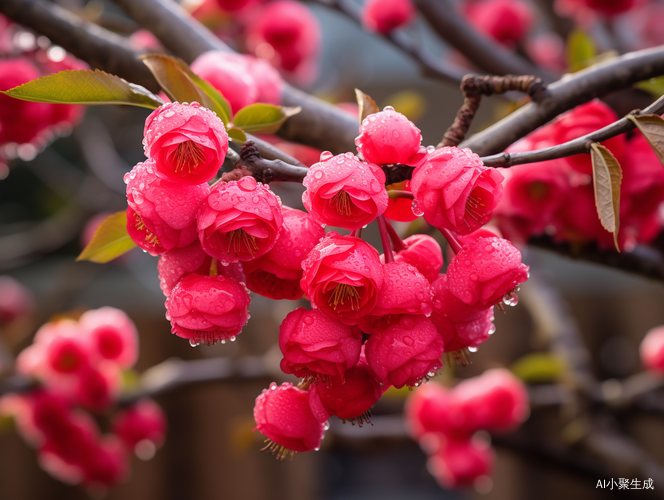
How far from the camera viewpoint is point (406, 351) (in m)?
0.29

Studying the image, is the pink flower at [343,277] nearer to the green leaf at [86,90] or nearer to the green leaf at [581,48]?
the green leaf at [86,90]

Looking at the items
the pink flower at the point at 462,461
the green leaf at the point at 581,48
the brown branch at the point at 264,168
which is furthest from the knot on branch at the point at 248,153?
the pink flower at the point at 462,461

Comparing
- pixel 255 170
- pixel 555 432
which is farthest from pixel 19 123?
pixel 555 432

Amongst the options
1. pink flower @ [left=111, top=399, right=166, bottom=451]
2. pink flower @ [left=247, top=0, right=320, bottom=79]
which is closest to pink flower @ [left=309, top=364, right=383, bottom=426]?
pink flower @ [left=111, top=399, right=166, bottom=451]

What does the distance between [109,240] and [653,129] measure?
0.37m

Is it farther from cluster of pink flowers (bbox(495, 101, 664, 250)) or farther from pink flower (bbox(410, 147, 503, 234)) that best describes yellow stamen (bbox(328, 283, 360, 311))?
cluster of pink flowers (bbox(495, 101, 664, 250))

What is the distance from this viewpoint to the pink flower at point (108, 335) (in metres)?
1.06

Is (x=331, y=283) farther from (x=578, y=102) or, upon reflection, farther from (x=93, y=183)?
(x=93, y=183)

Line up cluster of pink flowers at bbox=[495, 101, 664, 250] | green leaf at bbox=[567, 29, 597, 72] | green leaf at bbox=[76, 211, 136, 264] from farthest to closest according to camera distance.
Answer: green leaf at bbox=[567, 29, 597, 72], cluster of pink flowers at bbox=[495, 101, 664, 250], green leaf at bbox=[76, 211, 136, 264]

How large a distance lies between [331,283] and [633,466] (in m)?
0.95

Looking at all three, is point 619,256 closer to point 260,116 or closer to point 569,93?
point 569,93

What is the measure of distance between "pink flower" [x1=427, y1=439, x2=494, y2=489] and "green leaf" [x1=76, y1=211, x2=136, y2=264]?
2.87 ft

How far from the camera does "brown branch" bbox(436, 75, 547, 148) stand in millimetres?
359

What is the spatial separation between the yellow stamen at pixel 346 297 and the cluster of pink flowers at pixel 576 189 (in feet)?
0.95
